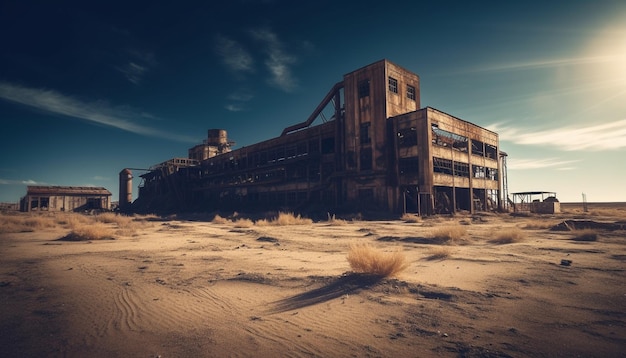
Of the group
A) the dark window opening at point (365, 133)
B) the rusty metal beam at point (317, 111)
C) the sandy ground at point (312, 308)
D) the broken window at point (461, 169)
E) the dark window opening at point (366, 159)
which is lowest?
the sandy ground at point (312, 308)

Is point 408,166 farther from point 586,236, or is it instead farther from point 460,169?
point 586,236

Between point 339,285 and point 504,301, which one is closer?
point 504,301

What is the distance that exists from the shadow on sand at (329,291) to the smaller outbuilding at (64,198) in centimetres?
6109

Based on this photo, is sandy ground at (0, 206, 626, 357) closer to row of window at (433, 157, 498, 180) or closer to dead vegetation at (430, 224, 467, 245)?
dead vegetation at (430, 224, 467, 245)

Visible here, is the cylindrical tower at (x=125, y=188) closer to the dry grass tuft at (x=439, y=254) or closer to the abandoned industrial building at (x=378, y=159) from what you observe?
the abandoned industrial building at (x=378, y=159)

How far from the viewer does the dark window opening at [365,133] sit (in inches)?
1073

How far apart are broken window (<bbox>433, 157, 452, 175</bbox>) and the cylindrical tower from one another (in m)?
49.5

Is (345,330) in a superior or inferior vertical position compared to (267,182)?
inferior

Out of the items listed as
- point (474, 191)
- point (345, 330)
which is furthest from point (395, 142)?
point (345, 330)

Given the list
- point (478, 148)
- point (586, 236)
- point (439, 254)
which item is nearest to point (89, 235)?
point (439, 254)

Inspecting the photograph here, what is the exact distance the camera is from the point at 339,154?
29234mm

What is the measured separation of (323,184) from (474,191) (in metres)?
16.5

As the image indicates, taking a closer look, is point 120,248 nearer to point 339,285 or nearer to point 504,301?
point 339,285

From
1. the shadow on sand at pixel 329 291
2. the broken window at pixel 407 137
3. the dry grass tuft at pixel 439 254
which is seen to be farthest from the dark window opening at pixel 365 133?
the shadow on sand at pixel 329 291
